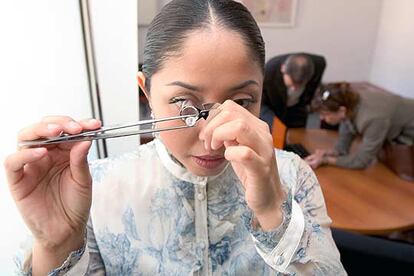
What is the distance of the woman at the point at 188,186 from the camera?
1.89 feet

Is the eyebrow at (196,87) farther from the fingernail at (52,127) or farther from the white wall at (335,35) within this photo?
the white wall at (335,35)

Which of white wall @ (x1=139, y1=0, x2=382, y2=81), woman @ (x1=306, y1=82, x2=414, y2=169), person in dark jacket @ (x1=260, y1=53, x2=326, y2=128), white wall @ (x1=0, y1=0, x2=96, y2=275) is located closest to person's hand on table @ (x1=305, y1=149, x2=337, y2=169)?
woman @ (x1=306, y1=82, x2=414, y2=169)

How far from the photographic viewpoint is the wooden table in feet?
4.80

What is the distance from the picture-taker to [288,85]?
269 centimetres

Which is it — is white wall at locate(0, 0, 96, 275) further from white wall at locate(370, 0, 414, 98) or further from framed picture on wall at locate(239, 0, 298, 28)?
white wall at locate(370, 0, 414, 98)

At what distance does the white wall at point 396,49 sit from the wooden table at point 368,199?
5.61 ft

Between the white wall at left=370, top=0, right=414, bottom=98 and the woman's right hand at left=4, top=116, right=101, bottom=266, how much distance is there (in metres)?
3.30

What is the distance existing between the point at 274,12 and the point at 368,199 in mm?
2145

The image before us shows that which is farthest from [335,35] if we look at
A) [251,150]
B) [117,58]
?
[251,150]

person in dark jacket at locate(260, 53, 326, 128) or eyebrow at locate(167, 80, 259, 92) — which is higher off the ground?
eyebrow at locate(167, 80, 259, 92)

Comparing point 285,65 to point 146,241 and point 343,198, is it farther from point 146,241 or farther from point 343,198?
point 146,241

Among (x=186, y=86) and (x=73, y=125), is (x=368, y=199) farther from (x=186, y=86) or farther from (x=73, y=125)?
(x=73, y=125)

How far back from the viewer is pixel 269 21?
333cm

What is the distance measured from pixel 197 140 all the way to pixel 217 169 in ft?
0.27
